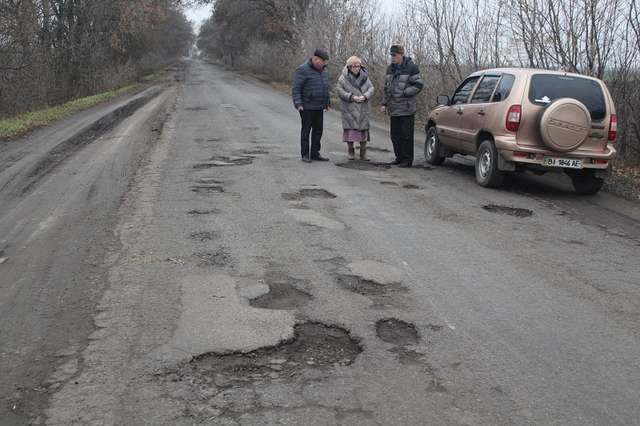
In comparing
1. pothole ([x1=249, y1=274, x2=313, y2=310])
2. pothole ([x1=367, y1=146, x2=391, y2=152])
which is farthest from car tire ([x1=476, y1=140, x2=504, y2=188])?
pothole ([x1=249, y1=274, x2=313, y2=310])

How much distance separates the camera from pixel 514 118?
859 cm

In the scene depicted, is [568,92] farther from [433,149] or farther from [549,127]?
[433,149]

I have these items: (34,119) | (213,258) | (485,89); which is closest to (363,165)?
(485,89)

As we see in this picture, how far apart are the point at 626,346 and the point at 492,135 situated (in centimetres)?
532

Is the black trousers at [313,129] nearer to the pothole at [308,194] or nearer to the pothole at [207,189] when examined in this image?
the pothole at [308,194]

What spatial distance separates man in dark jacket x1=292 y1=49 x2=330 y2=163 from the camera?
10.7 m

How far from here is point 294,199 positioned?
788 centimetres

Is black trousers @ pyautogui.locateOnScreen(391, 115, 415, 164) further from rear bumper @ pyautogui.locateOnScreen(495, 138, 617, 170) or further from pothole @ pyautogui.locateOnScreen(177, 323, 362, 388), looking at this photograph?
pothole @ pyautogui.locateOnScreen(177, 323, 362, 388)

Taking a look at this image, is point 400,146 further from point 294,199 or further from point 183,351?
point 183,351

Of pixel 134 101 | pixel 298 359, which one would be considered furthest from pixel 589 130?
pixel 134 101

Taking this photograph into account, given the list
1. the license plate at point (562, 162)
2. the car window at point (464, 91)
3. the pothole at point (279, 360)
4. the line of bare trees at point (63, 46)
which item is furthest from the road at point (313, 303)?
the line of bare trees at point (63, 46)

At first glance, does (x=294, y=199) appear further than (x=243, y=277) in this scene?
Yes

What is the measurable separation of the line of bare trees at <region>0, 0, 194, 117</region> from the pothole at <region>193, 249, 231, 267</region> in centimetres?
1700

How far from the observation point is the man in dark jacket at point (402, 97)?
1034 cm
